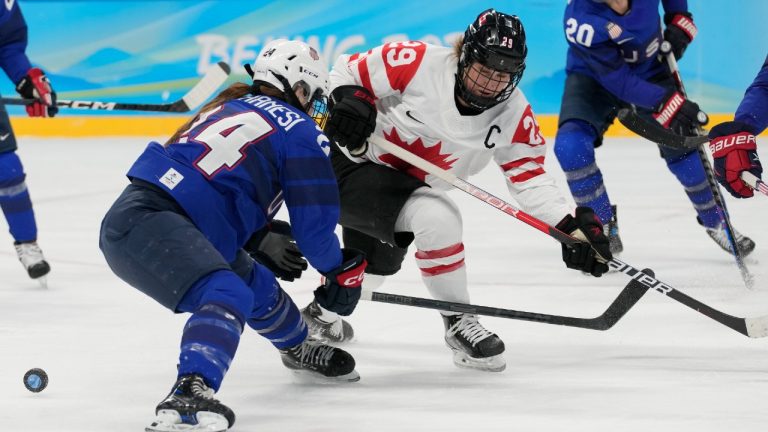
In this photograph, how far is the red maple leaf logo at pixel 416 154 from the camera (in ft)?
10.3

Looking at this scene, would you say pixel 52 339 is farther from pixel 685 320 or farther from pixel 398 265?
pixel 685 320

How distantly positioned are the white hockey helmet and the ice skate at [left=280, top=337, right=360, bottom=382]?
22.9 inches

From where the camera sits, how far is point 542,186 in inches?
119

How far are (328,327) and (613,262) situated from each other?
803 millimetres

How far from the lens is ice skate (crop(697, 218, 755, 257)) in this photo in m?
4.22

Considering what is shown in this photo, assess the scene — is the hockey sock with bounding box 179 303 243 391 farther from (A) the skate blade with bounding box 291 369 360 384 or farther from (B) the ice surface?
(A) the skate blade with bounding box 291 369 360 384

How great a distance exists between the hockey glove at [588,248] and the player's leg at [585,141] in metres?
1.38

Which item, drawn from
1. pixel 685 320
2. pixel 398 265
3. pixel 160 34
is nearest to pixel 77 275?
pixel 398 265

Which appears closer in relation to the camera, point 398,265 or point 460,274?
point 460,274

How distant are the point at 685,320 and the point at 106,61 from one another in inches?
220

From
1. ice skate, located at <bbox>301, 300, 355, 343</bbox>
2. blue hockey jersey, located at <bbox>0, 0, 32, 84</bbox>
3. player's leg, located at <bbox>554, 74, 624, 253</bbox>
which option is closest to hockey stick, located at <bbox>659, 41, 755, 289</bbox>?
player's leg, located at <bbox>554, 74, 624, 253</bbox>

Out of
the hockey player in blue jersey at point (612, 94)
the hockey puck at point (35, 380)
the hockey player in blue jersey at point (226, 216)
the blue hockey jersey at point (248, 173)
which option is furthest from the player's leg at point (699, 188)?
the hockey puck at point (35, 380)

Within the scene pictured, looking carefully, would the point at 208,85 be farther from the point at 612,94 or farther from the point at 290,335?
the point at 290,335

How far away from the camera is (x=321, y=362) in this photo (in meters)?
2.70
